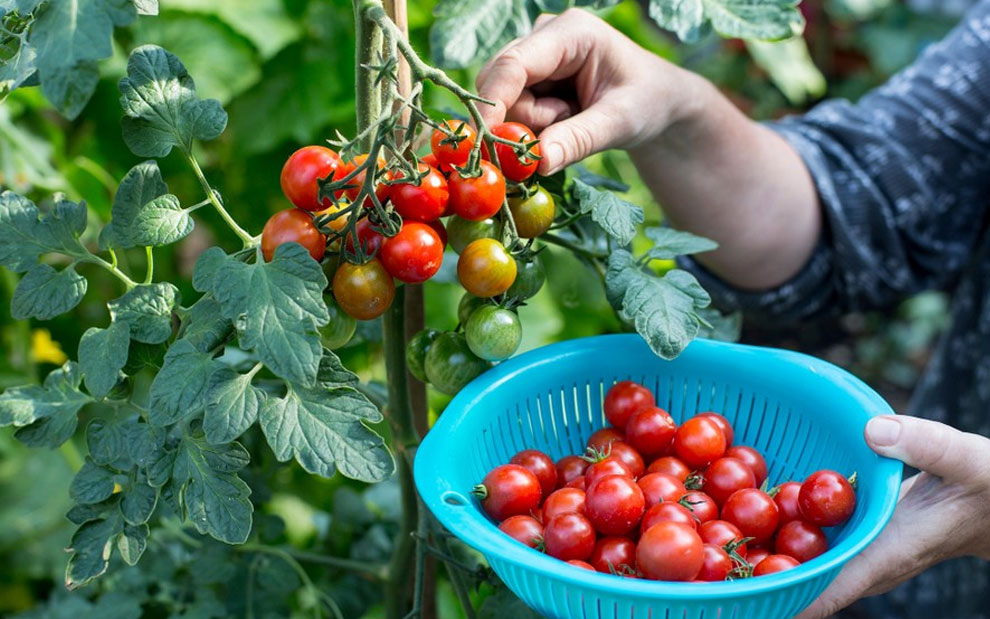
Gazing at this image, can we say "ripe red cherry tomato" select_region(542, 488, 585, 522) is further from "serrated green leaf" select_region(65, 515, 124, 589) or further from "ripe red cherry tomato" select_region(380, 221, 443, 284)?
"serrated green leaf" select_region(65, 515, 124, 589)

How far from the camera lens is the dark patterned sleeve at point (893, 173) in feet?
4.91

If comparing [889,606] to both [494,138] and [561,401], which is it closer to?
[561,401]

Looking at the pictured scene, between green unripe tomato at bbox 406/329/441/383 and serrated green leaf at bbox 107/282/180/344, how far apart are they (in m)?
0.22

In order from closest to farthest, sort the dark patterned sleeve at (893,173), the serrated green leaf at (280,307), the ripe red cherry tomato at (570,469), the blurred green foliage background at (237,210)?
the serrated green leaf at (280,307)
the ripe red cherry tomato at (570,469)
the blurred green foliage background at (237,210)
the dark patterned sleeve at (893,173)

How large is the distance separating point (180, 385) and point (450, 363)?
25cm

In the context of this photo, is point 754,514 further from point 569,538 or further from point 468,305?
point 468,305


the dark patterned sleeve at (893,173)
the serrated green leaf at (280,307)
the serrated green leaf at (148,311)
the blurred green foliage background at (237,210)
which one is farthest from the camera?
the dark patterned sleeve at (893,173)

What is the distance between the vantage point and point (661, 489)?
0.90m

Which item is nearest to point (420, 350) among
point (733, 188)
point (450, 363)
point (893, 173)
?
point (450, 363)

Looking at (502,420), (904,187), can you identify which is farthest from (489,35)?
(904,187)

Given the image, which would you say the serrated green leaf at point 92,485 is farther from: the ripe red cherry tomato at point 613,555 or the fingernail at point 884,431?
the fingernail at point 884,431

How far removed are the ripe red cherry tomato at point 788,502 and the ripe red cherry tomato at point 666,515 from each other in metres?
0.10

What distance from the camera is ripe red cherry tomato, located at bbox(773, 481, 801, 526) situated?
89cm

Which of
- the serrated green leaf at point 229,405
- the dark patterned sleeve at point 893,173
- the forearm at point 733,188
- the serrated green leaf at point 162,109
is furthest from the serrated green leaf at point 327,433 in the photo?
the dark patterned sleeve at point 893,173
